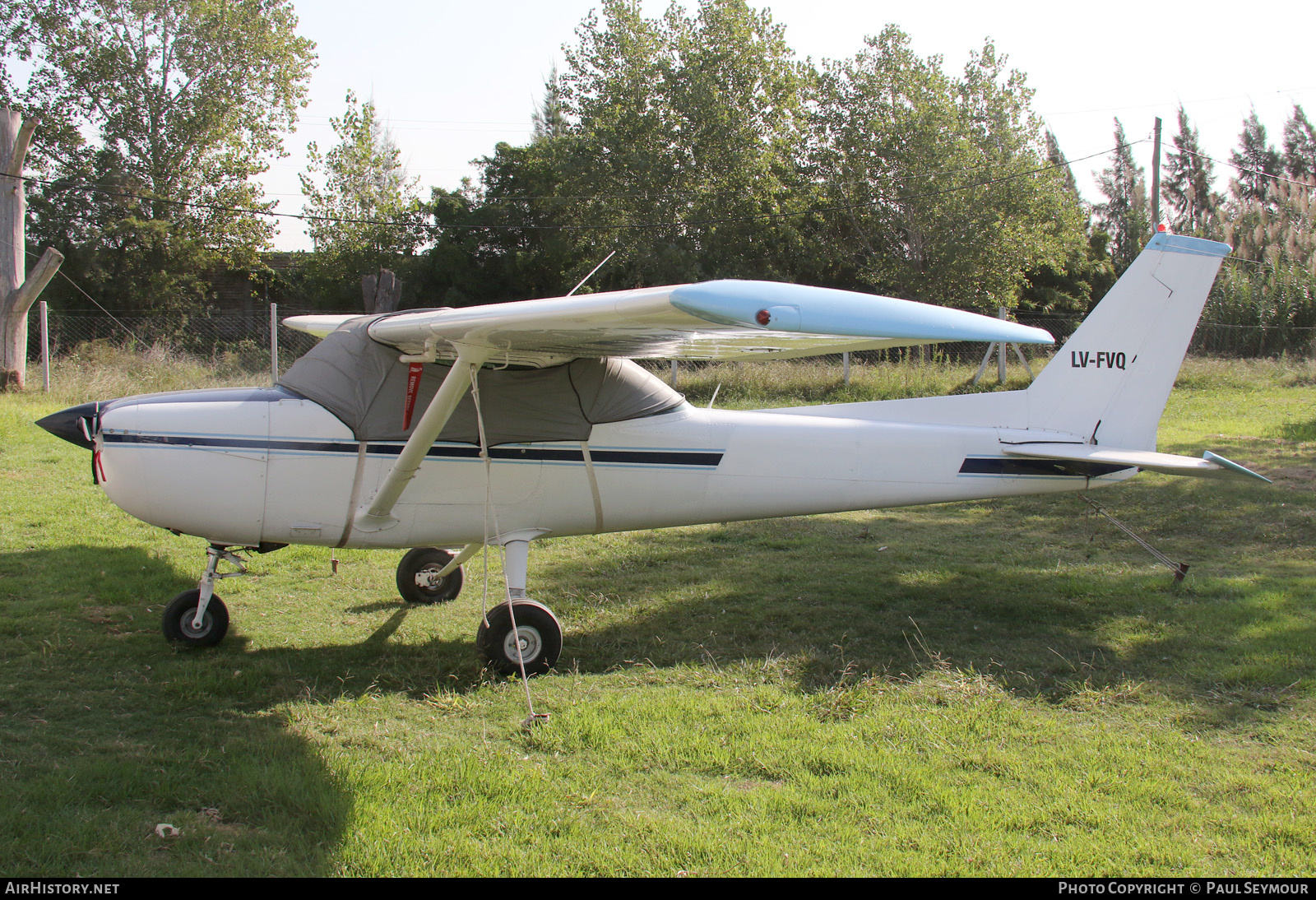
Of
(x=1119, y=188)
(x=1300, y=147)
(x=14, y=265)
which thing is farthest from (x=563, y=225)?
(x=1300, y=147)

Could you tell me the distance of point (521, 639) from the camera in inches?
184

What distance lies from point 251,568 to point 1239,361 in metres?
21.1

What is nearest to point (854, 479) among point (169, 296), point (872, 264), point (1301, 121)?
point (872, 264)

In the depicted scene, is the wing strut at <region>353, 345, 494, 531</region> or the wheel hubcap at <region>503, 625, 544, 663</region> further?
the wheel hubcap at <region>503, 625, 544, 663</region>

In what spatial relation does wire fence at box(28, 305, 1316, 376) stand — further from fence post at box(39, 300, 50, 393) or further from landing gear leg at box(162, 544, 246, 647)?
landing gear leg at box(162, 544, 246, 647)

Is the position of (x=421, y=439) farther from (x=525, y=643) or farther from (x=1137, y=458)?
(x=1137, y=458)

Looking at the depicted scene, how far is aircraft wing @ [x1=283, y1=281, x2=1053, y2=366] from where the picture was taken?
9.32 ft

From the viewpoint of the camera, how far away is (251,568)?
21.8 feet

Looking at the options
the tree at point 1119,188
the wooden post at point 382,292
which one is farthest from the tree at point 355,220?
the tree at point 1119,188

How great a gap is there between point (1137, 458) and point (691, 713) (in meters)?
3.24

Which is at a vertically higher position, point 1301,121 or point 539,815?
point 1301,121

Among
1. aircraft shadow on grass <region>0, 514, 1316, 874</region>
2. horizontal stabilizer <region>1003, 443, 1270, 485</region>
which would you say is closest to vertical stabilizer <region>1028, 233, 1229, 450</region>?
horizontal stabilizer <region>1003, 443, 1270, 485</region>

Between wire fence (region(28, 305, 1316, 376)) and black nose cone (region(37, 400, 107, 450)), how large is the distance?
41.6ft

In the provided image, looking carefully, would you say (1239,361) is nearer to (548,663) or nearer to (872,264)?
(872,264)
